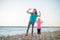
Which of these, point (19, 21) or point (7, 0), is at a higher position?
point (7, 0)

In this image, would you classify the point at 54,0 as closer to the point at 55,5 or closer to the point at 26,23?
the point at 55,5

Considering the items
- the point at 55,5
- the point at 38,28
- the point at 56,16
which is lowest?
the point at 38,28

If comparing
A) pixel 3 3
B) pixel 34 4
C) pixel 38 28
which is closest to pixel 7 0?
pixel 3 3

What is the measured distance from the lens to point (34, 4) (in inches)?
163

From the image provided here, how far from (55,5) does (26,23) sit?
0.94 meters

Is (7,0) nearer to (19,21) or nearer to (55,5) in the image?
(19,21)

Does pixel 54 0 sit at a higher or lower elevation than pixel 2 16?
higher

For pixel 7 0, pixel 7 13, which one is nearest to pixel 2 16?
pixel 7 13

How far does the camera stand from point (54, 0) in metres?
4.27

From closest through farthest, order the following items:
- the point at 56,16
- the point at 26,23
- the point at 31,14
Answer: the point at 31,14, the point at 26,23, the point at 56,16

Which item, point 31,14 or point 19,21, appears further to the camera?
point 19,21

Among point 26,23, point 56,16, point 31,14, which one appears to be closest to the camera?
point 31,14

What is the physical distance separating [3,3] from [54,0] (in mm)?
1319

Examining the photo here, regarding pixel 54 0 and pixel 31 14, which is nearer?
pixel 31 14
